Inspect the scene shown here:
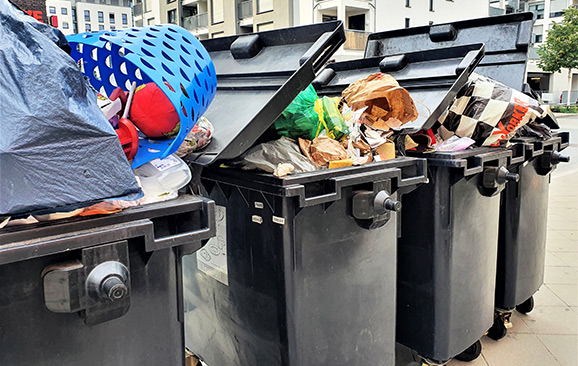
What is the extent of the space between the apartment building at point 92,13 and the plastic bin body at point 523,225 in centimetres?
6813

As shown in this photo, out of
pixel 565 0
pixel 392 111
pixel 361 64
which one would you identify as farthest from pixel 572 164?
pixel 565 0

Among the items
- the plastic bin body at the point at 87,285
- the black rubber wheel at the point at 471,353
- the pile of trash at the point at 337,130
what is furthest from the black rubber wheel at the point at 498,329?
the plastic bin body at the point at 87,285

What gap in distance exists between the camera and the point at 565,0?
37531 mm

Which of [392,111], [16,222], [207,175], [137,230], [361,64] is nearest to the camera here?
[16,222]

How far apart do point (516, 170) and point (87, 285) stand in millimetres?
2517

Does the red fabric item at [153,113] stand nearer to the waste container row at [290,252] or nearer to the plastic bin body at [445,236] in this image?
the waste container row at [290,252]

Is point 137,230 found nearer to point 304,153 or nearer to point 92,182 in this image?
point 92,182

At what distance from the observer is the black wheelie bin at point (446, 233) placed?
7.54 ft

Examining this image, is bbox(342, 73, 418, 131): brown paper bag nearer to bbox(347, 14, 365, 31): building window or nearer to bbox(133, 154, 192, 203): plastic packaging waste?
bbox(133, 154, 192, 203): plastic packaging waste

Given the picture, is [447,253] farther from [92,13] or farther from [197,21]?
[92,13]

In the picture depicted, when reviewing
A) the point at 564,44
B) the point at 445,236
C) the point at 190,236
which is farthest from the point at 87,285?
the point at 564,44

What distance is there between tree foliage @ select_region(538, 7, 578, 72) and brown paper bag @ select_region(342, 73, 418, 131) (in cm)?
2934

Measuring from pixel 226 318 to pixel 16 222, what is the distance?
117 cm

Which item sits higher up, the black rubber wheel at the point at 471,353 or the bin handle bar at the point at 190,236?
the bin handle bar at the point at 190,236
